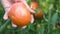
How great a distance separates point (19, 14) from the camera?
0.52 meters

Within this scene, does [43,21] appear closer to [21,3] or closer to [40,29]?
[40,29]

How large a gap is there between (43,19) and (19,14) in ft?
0.56

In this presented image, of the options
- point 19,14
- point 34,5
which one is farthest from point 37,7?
point 19,14

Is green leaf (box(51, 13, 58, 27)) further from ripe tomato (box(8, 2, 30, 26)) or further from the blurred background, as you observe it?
ripe tomato (box(8, 2, 30, 26))

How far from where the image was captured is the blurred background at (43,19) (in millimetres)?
601

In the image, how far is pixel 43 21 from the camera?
0.67m

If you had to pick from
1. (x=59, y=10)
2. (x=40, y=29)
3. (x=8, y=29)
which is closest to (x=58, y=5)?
(x=59, y=10)

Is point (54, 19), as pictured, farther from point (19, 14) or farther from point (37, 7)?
point (19, 14)

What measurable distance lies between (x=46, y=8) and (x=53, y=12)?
0.07 metres

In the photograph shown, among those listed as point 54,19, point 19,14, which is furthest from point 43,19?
point 19,14

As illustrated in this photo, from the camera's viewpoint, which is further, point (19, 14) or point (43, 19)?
point (43, 19)

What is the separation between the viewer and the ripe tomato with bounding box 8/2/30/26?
20.5 inches

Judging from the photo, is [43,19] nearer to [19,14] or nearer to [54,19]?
[54,19]

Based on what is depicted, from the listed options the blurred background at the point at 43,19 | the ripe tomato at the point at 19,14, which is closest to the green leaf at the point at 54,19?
the blurred background at the point at 43,19
